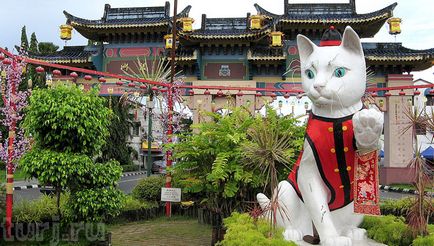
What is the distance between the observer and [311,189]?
182 inches

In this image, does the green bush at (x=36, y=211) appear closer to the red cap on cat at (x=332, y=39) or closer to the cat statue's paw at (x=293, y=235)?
the cat statue's paw at (x=293, y=235)

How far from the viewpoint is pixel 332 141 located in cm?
454

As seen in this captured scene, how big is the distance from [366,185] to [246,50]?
1280cm

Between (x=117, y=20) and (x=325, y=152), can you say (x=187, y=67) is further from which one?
(x=325, y=152)

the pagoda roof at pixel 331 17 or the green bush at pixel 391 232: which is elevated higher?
the pagoda roof at pixel 331 17

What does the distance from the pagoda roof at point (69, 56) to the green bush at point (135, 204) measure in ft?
27.7

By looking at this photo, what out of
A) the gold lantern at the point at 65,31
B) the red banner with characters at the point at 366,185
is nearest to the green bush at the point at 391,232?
the red banner with characters at the point at 366,185

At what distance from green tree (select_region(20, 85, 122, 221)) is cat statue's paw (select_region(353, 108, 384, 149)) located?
13.5ft

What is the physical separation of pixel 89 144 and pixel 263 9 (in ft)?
42.9

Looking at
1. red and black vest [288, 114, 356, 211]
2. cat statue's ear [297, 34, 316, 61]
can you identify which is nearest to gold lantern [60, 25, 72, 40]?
cat statue's ear [297, 34, 316, 61]

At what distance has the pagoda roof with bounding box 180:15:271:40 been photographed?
16188mm

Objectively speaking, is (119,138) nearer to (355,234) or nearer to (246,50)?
(246,50)

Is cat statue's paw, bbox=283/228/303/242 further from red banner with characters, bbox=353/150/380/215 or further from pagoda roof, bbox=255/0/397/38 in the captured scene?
pagoda roof, bbox=255/0/397/38

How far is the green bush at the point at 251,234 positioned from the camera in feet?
14.5
